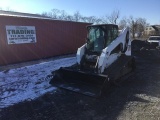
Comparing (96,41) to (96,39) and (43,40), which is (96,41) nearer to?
(96,39)

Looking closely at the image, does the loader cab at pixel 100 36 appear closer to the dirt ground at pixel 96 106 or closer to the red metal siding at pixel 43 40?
the dirt ground at pixel 96 106

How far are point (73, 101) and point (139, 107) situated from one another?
190 cm

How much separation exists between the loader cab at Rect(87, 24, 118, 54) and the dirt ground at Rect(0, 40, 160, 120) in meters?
1.76

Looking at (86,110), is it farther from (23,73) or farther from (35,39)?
(35,39)

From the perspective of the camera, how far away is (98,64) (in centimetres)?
675

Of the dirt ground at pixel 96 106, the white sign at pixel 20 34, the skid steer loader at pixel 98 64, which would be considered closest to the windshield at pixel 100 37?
the skid steer loader at pixel 98 64

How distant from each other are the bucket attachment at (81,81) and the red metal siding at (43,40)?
611 cm

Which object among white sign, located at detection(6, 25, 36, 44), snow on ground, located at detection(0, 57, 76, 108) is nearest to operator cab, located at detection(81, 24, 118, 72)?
snow on ground, located at detection(0, 57, 76, 108)

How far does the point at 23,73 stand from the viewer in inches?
384

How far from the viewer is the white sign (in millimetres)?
12219

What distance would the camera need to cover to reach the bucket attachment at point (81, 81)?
20.2ft

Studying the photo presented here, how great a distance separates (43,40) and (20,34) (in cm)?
214

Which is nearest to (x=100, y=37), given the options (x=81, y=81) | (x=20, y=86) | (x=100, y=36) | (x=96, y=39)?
(x=100, y=36)

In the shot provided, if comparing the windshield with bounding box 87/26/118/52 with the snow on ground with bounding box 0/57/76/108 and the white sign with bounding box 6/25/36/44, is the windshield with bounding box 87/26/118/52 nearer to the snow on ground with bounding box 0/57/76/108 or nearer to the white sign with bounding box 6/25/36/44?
the snow on ground with bounding box 0/57/76/108
